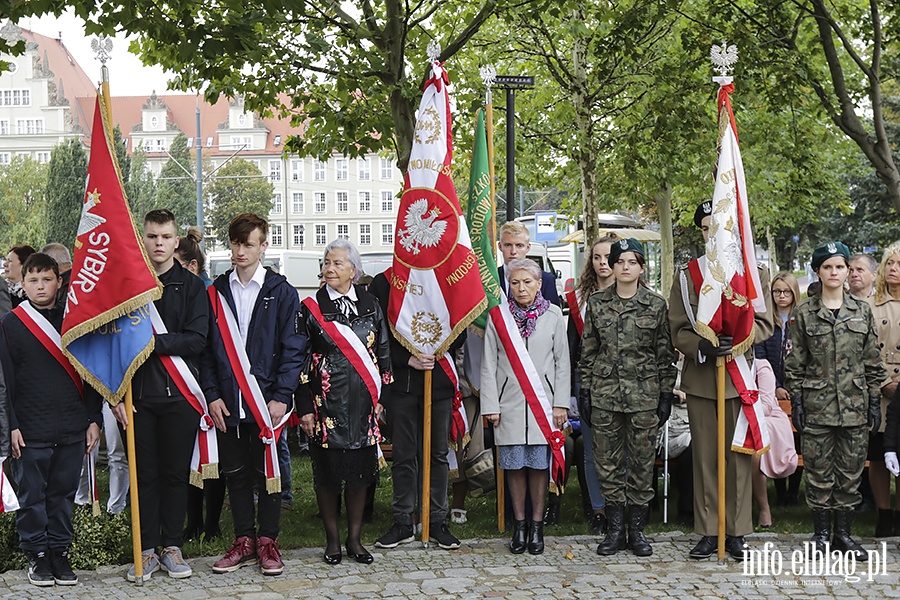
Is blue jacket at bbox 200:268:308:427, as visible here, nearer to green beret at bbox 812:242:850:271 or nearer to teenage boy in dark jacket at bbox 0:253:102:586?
teenage boy in dark jacket at bbox 0:253:102:586

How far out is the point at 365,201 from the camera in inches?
3829

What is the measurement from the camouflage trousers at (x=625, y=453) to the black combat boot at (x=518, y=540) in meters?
0.58

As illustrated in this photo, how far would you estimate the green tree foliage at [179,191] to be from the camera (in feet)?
227

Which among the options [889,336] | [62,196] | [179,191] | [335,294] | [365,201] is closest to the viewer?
[335,294]

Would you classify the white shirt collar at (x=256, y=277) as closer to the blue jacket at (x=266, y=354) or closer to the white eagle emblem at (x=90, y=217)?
the blue jacket at (x=266, y=354)

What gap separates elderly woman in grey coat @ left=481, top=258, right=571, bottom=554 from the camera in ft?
22.4

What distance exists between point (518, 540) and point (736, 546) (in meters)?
1.38

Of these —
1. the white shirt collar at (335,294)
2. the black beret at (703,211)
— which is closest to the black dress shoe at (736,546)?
the black beret at (703,211)

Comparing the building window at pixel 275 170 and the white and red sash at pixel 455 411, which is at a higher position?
the building window at pixel 275 170

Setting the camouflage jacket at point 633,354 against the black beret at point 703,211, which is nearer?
the camouflage jacket at point 633,354

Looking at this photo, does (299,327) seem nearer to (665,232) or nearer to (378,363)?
(378,363)

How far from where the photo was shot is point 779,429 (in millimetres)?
7648

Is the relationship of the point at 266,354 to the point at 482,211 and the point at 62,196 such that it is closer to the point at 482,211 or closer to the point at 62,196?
the point at 482,211

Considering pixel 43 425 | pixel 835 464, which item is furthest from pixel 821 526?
pixel 43 425
